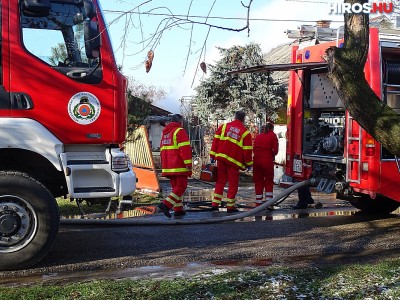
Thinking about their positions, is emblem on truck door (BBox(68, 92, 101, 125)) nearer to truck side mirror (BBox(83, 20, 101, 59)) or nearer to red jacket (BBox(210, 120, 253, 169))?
truck side mirror (BBox(83, 20, 101, 59))

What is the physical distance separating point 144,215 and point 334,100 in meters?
3.67

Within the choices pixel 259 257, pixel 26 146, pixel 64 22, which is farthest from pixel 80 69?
pixel 259 257

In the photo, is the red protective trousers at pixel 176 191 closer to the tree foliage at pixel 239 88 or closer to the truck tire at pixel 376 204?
the truck tire at pixel 376 204

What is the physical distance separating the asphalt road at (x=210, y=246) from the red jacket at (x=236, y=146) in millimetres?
1148

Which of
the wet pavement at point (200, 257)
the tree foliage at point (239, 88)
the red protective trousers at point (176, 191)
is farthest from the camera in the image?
the tree foliage at point (239, 88)

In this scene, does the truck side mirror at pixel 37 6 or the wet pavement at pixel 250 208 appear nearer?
the truck side mirror at pixel 37 6

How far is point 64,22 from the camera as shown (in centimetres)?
590

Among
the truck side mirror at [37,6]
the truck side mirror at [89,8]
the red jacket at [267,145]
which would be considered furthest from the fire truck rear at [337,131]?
the truck side mirror at [37,6]

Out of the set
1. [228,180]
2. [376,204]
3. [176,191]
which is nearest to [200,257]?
[176,191]

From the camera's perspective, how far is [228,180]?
9828mm

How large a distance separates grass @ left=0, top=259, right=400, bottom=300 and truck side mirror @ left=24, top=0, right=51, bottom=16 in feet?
9.10

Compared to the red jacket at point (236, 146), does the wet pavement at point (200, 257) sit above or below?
below

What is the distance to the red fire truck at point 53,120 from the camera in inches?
219

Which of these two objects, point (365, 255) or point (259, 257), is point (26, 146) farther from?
point (365, 255)
